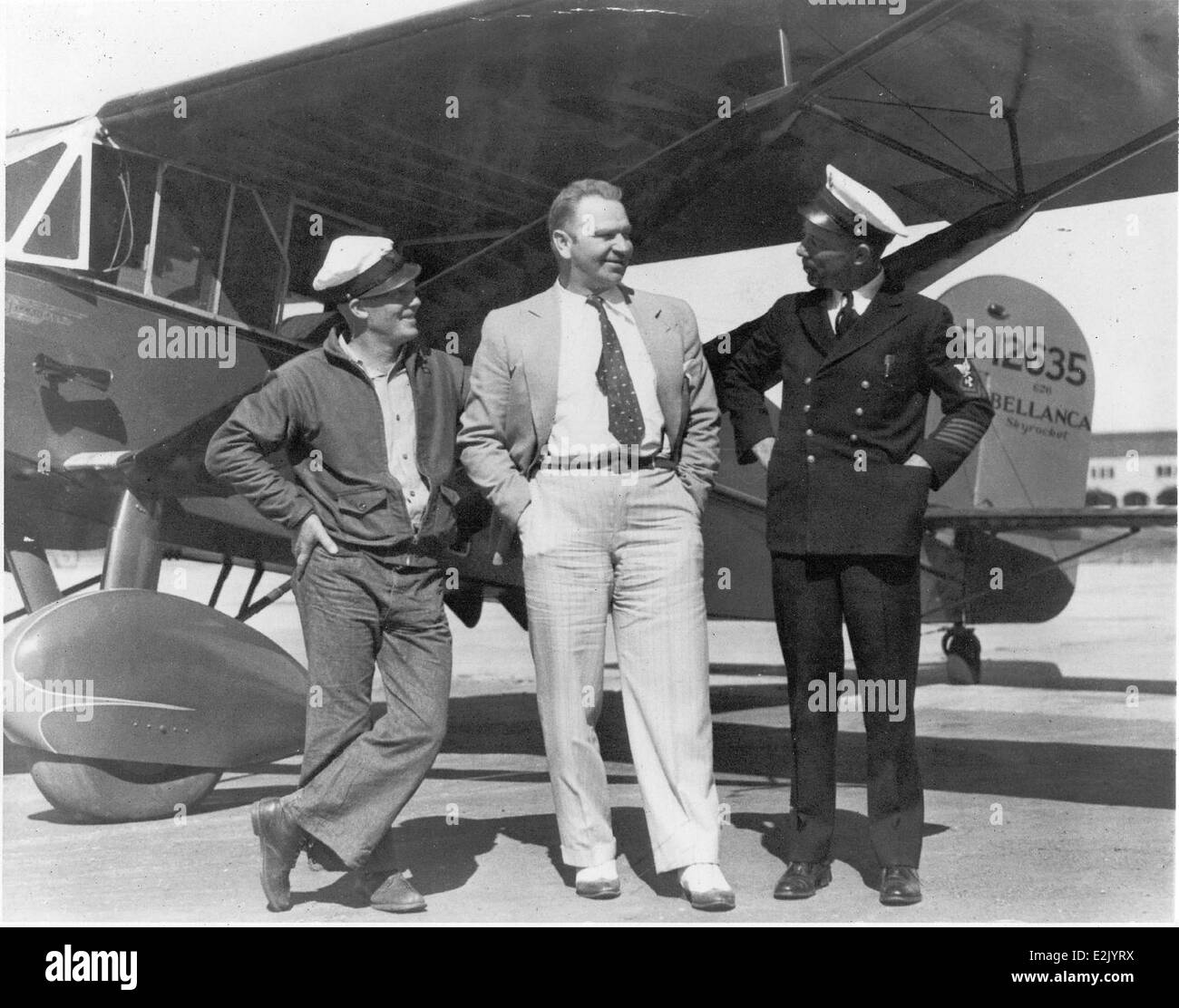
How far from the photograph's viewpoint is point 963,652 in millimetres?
10469

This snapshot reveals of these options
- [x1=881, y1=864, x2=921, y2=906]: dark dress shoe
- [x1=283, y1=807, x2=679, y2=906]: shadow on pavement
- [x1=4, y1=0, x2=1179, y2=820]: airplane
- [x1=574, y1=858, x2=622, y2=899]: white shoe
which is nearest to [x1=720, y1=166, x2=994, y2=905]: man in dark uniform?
[x1=881, y1=864, x2=921, y2=906]: dark dress shoe

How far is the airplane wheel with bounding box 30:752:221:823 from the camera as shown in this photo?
4.83 metres

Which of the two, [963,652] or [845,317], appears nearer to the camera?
[845,317]

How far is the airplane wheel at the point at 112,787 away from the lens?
190 inches

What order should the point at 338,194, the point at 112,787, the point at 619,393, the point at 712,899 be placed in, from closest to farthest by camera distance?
1. the point at 712,899
2. the point at 619,393
3. the point at 112,787
4. the point at 338,194

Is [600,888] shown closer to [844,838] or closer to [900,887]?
[900,887]

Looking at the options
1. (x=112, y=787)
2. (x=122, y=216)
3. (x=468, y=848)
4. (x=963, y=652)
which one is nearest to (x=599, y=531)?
(x=468, y=848)

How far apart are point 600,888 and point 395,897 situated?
525 mm

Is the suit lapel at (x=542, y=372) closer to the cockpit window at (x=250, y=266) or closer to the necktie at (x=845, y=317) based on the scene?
the necktie at (x=845, y=317)

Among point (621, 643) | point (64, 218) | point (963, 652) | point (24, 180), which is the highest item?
point (24, 180)

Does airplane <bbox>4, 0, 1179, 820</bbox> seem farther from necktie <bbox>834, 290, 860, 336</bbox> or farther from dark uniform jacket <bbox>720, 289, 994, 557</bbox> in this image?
necktie <bbox>834, 290, 860, 336</bbox>

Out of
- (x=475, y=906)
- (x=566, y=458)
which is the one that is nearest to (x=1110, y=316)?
(x=566, y=458)

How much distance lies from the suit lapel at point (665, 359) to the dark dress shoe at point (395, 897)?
1.35 metres

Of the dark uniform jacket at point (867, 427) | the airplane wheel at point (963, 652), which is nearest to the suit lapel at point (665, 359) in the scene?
the dark uniform jacket at point (867, 427)
